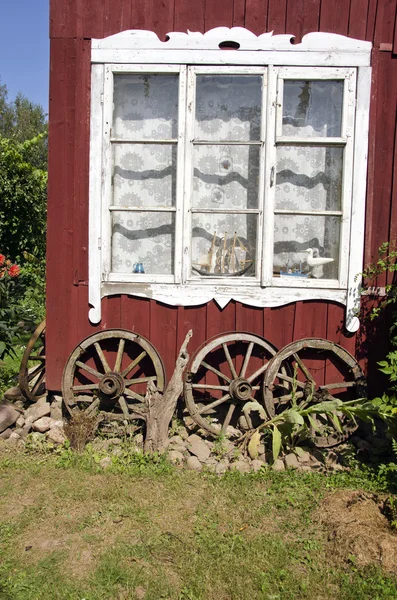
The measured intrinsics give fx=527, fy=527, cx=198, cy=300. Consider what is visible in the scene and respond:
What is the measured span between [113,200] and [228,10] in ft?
6.20

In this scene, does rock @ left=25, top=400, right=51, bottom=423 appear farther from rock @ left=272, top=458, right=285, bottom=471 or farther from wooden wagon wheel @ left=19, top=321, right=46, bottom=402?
rock @ left=272, top=458, right=285, bottom=471

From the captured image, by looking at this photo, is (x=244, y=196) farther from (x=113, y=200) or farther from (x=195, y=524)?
(x=195, y=524)

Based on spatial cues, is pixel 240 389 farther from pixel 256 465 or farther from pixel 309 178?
pixel 309 178

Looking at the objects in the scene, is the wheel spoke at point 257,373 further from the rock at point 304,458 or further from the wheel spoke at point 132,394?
the wheel spoke at point 132,394

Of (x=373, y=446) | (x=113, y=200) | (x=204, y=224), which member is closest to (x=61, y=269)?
(x=113, y=200)

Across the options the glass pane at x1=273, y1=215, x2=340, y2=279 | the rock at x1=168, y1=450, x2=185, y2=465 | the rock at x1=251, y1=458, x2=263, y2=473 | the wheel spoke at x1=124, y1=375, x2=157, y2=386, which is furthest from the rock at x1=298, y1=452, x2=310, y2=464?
the glass pane at x1=273, y1=215, x2=340, y2=279

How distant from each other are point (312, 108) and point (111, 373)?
9.39ft

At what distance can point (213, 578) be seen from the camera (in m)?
2.82

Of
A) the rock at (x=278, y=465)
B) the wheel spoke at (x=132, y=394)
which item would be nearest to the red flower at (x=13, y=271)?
the wheel spoke at (x=132, y=394)

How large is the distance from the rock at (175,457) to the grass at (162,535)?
0.33 ft

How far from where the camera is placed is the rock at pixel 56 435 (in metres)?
4.39

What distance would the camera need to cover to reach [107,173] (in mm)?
4594

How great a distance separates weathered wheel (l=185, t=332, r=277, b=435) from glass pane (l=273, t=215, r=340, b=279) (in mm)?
722

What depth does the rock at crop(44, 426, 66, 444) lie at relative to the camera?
173 inches
